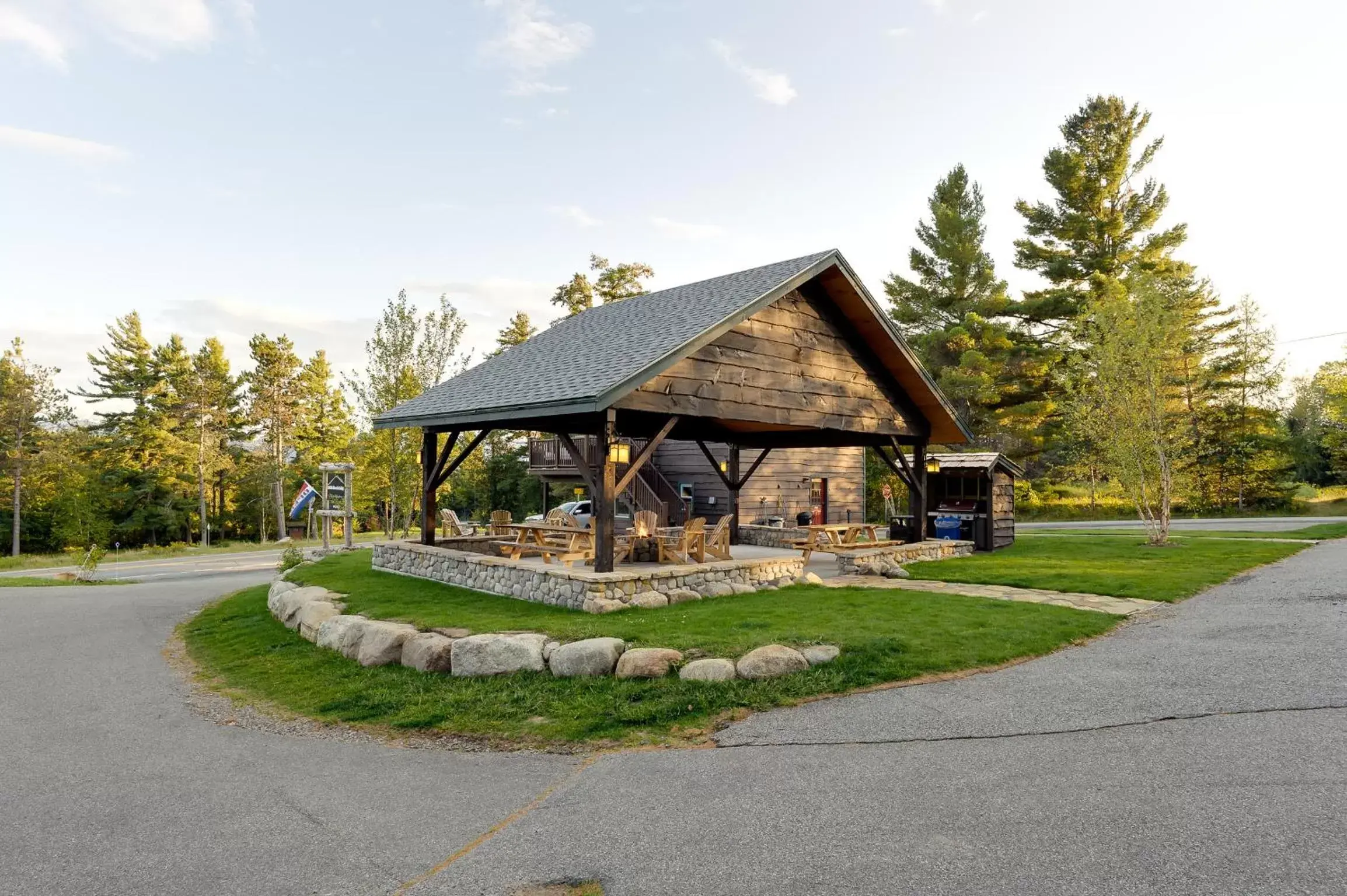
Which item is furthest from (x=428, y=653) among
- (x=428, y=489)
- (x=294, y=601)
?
(x=428, y=489)

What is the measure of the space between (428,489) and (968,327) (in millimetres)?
30691

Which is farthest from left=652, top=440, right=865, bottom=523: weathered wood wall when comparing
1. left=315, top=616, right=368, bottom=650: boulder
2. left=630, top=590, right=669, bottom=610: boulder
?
left=315, top=616, right=368, bottom=650: boulder

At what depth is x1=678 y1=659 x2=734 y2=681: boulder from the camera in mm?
6539

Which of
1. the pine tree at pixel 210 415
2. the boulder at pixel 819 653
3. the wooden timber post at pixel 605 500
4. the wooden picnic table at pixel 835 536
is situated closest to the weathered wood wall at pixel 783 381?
the wooden timber post at pixel 605 500

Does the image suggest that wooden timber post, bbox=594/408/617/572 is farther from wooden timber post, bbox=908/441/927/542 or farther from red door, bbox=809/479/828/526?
red door, bbox=809/479/828/526

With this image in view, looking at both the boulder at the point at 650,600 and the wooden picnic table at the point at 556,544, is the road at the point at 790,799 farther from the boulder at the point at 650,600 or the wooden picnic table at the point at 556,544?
the wooden picnic table at the point at 556,544

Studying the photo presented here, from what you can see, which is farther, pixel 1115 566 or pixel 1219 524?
pixel 1219 524

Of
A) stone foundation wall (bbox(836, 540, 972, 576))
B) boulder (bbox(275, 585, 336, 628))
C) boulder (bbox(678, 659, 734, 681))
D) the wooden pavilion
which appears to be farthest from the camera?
stone foundation wall (bbox(836, 540, 972, 576))

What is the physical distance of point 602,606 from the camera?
9.60m

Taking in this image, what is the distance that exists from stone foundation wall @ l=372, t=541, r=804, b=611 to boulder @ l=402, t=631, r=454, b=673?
2487 millimetres

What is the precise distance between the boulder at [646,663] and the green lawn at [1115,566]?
7.61 metres

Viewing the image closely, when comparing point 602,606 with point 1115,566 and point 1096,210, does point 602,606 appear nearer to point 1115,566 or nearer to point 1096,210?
point 1115,566

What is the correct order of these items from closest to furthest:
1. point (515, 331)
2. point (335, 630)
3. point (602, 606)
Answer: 1. point (335, 630)
2. point (602, 606)
3. point (515, 331)

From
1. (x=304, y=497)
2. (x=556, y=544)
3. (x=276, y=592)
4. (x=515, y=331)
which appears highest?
(x=515, y=331)
